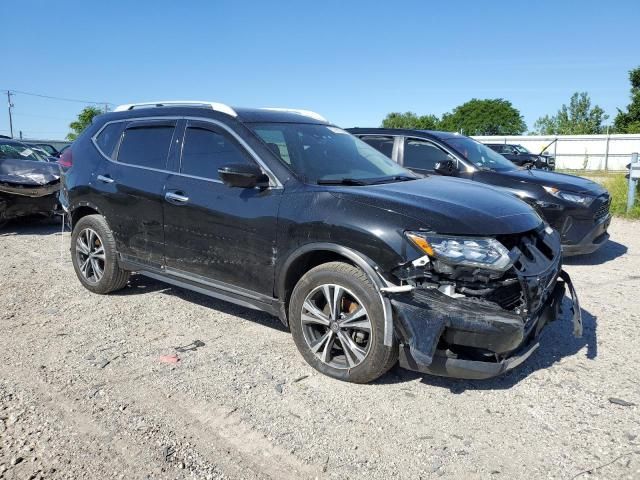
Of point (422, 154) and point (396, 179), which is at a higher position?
point (422, 154)

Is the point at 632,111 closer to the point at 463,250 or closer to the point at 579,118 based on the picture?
the point at 579,118

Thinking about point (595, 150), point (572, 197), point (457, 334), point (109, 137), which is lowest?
point (457, 334)

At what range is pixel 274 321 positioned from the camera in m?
4.63

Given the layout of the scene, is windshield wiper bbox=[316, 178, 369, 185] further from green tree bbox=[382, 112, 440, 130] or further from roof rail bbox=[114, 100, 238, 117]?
green tree bbox=[382, 112, 440, 130]

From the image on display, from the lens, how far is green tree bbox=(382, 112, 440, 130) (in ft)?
292

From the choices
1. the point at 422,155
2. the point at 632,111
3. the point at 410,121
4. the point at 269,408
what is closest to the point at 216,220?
the point at 269,408

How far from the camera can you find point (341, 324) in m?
3.41

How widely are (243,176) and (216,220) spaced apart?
505 millimetres

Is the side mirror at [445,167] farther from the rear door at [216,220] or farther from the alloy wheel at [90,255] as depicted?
the alloy wheel at [90,255]

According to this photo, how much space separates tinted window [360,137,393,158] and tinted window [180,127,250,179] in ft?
12.0

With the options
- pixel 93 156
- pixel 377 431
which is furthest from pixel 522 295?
pixel 93 156

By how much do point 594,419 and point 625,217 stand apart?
9.26 m

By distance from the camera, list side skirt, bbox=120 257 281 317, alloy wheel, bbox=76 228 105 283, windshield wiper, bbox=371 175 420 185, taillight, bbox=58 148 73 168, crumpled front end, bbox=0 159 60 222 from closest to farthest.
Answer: side skirt, bbox=120 257 281 317 < windshield wiper, bbox=371 175 420 185 < alloy wheel, bbox=76 228 105 283 < taillight, bbox=58 148 73 168 < crumpled front end, bbox=0 159 60 222

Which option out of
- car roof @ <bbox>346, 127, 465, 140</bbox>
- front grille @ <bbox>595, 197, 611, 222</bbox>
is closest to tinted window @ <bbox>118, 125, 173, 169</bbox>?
car roof @ <bbox>346, 127, 465, 140</bbox>
